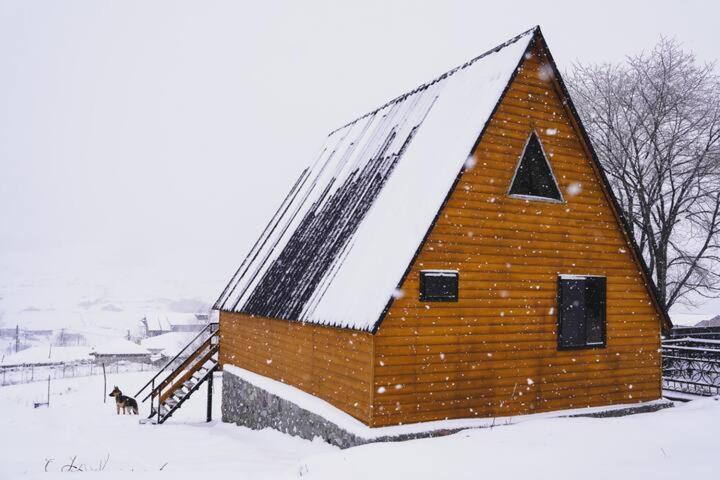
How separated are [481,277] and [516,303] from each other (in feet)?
3.57

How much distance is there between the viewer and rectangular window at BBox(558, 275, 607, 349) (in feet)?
42.0

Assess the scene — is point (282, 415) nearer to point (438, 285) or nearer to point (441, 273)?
point (438, 285)

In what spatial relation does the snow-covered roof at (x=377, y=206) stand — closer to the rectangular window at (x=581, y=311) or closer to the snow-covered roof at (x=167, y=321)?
the rectangular window at (x=581, y=311)

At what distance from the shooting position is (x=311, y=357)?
13.5 m

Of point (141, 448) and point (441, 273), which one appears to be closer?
point (441, 273)

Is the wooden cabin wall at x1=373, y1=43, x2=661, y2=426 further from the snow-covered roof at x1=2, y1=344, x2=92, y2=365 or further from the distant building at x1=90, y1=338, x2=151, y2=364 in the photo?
the snow-covered roof at x1=2, y1=344, x2=92, y2=365

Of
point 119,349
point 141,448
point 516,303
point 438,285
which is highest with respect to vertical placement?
point 438,285

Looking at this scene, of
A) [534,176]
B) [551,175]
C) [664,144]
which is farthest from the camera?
[664,144]

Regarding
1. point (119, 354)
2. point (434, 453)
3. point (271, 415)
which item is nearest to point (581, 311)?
point (434, 453)

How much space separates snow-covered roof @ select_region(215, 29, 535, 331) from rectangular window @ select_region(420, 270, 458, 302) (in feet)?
2.36

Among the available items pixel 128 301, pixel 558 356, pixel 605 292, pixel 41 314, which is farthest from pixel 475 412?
pixel 128 301

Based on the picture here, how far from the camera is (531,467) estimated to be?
6.92 m

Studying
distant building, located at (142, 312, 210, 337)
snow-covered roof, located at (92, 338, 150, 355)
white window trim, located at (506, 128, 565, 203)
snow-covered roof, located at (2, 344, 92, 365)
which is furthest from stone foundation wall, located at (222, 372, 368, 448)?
distant building, located at (142, 312, 210, 337)

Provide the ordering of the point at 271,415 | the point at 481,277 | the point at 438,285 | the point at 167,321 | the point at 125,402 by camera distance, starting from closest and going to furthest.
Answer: the point at 438,285 → the point at 481,277 → the point at 271,415 → the point at 125,402 → the point at 167,321
